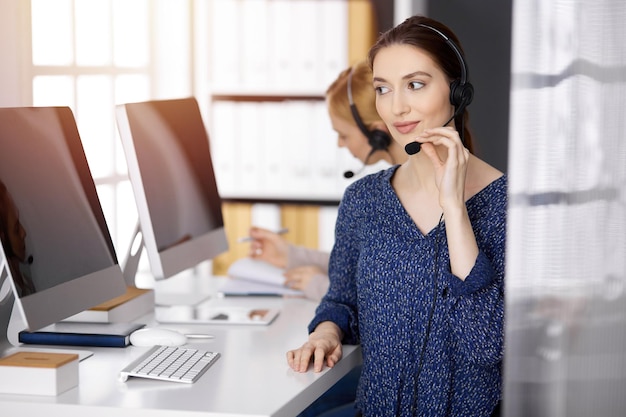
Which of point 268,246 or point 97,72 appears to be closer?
point 268,246

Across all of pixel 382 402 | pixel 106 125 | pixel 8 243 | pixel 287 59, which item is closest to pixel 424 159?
pixel 382 402

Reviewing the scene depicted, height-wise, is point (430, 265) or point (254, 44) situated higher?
point (254, 44)

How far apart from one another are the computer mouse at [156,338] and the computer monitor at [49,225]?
96 millimetres

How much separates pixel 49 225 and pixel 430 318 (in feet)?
2.22

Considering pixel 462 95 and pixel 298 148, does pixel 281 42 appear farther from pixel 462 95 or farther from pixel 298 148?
pixel 462 95

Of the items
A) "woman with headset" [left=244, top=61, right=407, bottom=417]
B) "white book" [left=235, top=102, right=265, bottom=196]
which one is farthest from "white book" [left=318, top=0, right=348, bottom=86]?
"woman with headset" [left=244, top=61, right=407, bottom=417]

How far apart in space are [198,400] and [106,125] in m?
1.53

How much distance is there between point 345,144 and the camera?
2516 mm

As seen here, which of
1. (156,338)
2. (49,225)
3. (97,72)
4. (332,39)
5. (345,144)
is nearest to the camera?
(49,225)

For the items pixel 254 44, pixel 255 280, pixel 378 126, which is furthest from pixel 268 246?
pixel 254 44

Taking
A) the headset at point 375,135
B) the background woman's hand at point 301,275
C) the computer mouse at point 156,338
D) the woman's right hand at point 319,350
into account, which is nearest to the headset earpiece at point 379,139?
the headset at point 375,135

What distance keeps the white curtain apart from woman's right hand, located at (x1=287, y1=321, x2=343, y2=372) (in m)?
0.55

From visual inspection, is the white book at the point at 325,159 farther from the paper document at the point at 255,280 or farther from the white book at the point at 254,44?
the paper document at the point at 255,280

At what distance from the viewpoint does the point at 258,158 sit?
337 centimetres
